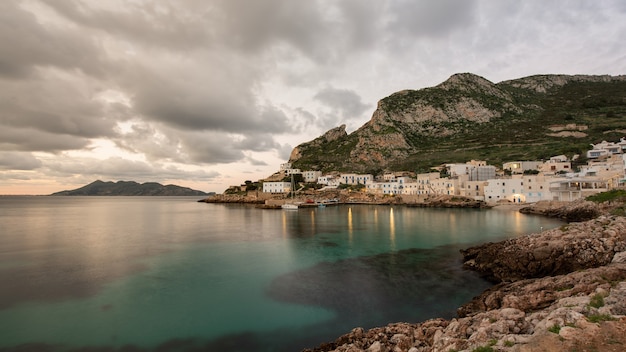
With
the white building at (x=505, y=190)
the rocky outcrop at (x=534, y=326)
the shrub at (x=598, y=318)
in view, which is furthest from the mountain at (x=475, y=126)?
the shrub at (x=598, y=318)

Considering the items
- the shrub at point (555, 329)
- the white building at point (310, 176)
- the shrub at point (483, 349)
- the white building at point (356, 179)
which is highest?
the white building at point (310, 176)

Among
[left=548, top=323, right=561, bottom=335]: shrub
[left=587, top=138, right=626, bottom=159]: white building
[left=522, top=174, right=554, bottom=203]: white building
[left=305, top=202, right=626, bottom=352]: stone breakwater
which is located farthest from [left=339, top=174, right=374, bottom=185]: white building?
[left=548, top=323, right=561, bottom=335]: shrub

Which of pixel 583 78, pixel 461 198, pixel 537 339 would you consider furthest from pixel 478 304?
pixel 583 78

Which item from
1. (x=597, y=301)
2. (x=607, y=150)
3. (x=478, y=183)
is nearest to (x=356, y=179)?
(x=478, y=183)

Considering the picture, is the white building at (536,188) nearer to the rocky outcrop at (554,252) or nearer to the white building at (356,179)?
the white building at (356,179)

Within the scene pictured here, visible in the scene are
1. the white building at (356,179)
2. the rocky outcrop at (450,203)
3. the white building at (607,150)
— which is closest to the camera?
the rocky outcrop at (450,203)

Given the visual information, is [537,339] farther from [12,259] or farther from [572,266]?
[12,259]

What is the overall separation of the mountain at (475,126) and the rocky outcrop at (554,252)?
80.0m

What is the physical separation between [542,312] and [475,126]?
137 meters

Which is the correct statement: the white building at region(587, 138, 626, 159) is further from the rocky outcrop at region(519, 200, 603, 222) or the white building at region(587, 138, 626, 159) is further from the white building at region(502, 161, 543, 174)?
the rocky outcrop at region(519, 200, 603, 222)

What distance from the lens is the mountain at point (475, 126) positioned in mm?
98000

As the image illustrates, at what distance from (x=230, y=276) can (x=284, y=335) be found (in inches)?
336

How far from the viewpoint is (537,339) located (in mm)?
5562

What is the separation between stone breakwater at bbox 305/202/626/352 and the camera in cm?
553
